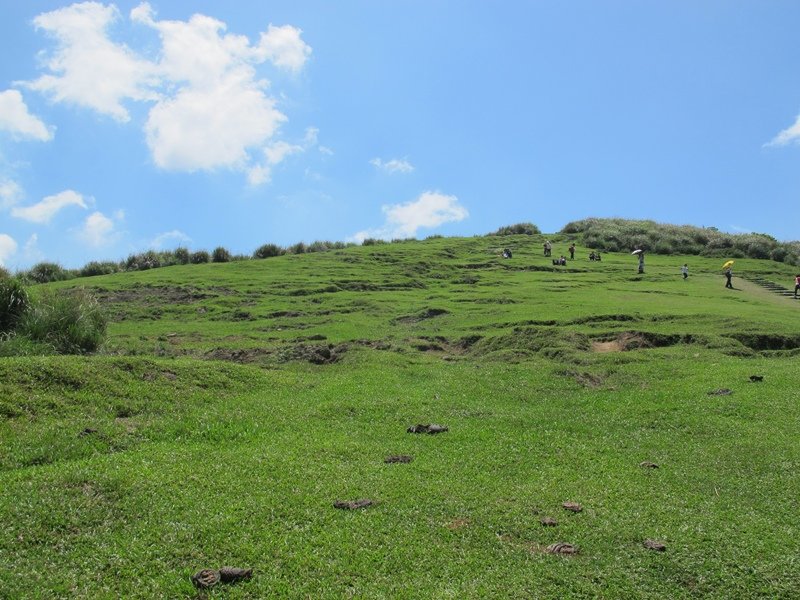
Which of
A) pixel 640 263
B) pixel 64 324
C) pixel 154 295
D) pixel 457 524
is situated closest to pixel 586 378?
pixel 457 524

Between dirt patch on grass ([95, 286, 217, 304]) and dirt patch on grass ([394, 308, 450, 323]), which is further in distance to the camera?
dirt patch on grass ([95, 286, 217, 304])

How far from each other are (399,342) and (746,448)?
597 inches

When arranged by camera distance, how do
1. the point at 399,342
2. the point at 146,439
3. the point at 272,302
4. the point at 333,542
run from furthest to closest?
the point at 272,302, the point at 399,342, the point at 146,439, the point at 333,542

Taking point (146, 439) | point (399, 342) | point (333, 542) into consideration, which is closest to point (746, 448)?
point (333, 542)

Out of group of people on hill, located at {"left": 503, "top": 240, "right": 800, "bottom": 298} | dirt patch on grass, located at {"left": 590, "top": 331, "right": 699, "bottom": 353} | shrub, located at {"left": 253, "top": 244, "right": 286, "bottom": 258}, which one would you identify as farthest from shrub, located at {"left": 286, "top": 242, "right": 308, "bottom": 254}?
dirt patch on grass, located at {"left": 590, "top": 331, "right": 699, "bottom": 353}

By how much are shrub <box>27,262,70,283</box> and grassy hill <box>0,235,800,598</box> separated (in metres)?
25.3

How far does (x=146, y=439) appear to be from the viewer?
1170 centimetres

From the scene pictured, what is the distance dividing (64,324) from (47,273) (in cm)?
3289

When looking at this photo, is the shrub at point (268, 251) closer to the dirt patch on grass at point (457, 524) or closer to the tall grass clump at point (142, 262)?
the tall grass clump at point (142, 262)

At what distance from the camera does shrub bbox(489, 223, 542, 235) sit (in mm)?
81250

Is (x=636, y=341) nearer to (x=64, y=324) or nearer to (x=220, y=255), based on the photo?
(x=64, y=324)

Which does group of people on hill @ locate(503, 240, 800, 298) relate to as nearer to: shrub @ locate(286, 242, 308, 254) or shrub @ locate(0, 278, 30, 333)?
shrub @ locate(286, 242, 308, 254)

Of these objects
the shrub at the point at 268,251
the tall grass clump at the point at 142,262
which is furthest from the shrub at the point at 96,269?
the shrub at the point at 268,251

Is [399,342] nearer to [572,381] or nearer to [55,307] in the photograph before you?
[572,381]
